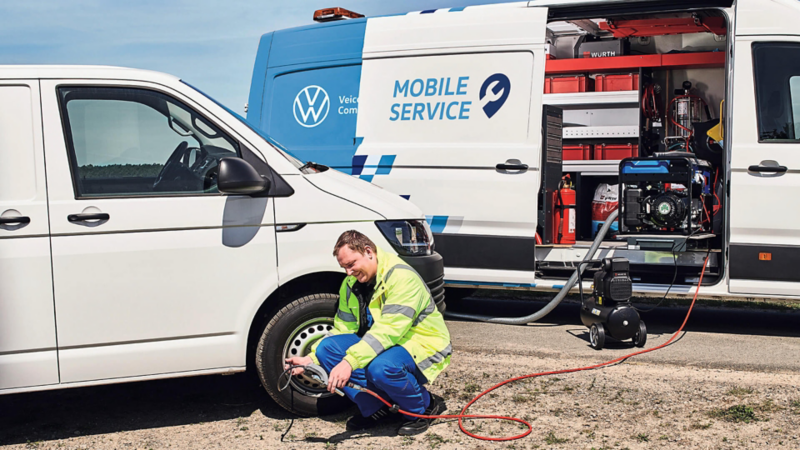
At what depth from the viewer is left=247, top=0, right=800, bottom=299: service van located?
232 inches

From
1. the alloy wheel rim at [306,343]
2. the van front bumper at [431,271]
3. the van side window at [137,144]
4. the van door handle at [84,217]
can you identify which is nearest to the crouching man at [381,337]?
the alloy wheel rim at [306,343]

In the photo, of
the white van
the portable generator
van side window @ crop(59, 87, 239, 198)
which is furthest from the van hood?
the portable generator

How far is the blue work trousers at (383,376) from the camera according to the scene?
3.86m

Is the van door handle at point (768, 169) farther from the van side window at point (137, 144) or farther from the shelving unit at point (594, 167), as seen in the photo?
the van side window at point (137, 144)

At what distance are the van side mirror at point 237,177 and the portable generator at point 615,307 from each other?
2939 mm

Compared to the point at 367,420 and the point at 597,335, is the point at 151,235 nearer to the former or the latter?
the point at 367,420

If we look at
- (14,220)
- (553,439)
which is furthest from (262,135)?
(553,439)

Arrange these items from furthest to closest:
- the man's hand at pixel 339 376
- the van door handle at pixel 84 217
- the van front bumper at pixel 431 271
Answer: the van front bumper at pixel 431 271 → the van door handle at pixel 84 217 → the man's hand at pixel 339 376

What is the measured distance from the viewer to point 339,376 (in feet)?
12.0

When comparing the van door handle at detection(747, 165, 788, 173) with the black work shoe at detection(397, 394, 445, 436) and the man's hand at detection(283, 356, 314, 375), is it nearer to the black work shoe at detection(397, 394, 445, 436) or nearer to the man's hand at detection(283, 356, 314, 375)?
the black work shoe at detection(397, 394, 445, 436)

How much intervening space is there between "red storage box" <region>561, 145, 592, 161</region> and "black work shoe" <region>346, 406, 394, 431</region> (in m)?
5.20

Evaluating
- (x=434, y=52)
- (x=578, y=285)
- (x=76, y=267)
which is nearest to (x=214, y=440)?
(x=76, y=267)

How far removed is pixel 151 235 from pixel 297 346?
1.00 m

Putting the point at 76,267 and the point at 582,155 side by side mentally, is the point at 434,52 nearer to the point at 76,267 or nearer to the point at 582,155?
the point at 582,155
